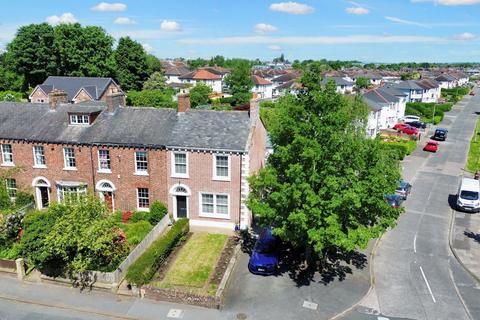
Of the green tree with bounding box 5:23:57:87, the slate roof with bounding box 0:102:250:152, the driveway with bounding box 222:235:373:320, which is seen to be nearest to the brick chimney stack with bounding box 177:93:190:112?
the slate roof with bounding box 0:102:250:152

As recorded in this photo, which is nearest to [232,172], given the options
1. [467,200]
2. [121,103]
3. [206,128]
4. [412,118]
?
[206,128]

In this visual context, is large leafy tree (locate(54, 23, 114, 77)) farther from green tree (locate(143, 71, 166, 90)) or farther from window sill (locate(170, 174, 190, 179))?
window sill (locate(170, 174, 190, 179))

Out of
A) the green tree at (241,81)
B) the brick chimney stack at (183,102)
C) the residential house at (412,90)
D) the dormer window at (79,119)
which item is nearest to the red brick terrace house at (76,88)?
the green tree at (241,81)

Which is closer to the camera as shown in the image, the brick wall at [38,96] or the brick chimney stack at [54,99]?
the brick chimney stack at [54,99]

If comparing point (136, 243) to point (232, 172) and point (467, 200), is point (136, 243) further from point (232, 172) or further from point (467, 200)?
→ point (467, 200)

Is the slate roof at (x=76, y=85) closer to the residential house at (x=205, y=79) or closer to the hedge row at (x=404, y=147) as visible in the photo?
the hedge row at (x=404, y=147)

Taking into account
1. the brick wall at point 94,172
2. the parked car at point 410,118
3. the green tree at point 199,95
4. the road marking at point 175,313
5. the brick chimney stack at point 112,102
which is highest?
the brick chimney stack at point 112,102

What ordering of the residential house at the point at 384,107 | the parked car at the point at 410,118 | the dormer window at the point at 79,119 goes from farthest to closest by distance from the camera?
1. the parked car at the point at 410,118
2. the residential house at the point at 384,107
3. the dormer window at the point at 79,119
